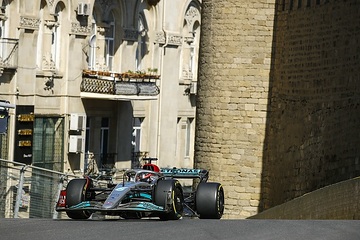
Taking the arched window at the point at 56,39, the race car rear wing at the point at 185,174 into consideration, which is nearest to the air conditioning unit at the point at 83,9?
the arched window at the point at 56,39

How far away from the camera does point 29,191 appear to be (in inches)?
851

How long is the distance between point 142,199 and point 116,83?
89.0 feet

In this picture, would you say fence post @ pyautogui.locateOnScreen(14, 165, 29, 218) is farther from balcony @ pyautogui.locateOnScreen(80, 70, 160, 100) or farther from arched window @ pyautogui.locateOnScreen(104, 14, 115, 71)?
arched window @ pyautogui.locateOnScreen(104, 14, 115, 71)

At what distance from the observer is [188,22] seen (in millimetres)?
52188

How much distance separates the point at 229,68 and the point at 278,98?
108 centimetres

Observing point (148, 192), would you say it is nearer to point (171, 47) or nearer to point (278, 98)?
point (278, 98)

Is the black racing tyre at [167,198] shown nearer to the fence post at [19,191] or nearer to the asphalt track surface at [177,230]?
the asphalt track surface at [177,230]

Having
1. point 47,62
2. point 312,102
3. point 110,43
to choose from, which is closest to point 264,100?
point 312,102

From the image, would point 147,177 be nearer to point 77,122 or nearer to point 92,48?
point 77,122

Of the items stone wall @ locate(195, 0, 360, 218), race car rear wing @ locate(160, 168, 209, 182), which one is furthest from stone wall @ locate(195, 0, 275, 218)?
race car rear wing @ locate(160, 168, 209, 182)

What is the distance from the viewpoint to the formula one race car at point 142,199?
17.0m

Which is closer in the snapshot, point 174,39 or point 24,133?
point 24,133

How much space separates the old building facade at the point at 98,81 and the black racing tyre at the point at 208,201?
2087 cm

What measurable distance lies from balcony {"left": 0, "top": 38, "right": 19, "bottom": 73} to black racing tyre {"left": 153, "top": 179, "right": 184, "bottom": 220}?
71.7 feet
